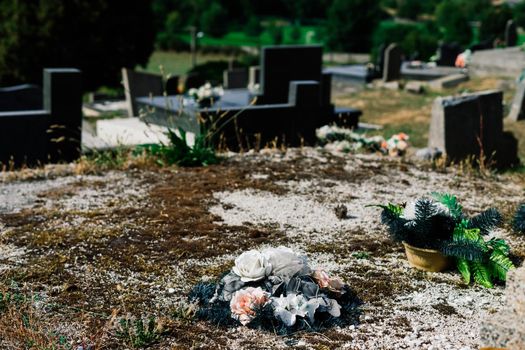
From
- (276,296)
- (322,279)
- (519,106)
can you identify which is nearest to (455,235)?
(322,279)

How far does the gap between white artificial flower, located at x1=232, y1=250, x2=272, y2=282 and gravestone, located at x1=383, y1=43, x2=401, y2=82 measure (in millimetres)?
20528

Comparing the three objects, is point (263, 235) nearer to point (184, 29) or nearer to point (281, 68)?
point (281, 68)

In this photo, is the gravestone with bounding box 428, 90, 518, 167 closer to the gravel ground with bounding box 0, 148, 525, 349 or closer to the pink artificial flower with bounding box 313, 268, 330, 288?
the gravel ground with bounding box 0, 148, 525, 349

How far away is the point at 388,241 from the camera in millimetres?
6051

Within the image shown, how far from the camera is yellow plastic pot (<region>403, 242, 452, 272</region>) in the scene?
17.6 ft

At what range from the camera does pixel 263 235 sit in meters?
6.14

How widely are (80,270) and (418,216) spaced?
7.71 ft

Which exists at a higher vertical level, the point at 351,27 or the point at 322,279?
the point at 351,27

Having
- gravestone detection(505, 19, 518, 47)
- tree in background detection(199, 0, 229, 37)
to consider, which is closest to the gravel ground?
gravestone detection(505, 19, 518, 47)

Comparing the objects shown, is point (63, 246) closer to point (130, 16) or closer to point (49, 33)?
point (49, 33)

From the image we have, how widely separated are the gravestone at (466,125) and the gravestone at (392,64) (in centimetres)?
1385

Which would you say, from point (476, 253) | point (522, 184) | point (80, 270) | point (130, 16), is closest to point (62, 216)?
point (80, 270)

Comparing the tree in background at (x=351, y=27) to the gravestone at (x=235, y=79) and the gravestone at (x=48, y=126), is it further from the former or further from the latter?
the gravestone at (x=48, y=126)

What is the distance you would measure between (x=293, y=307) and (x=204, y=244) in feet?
4.97
